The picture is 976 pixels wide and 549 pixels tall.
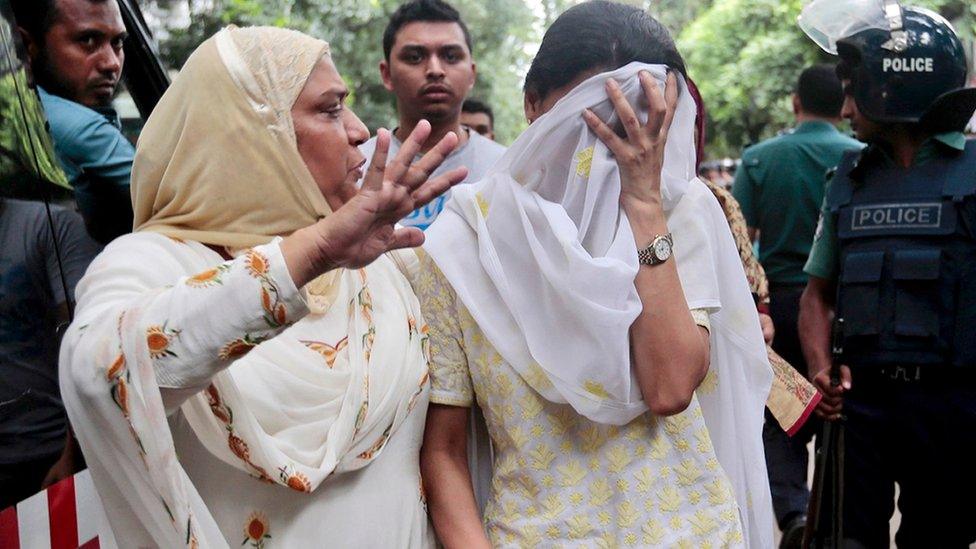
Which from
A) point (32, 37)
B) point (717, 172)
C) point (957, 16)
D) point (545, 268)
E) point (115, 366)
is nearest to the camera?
point (115, 366)

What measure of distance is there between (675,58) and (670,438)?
66 centimetres

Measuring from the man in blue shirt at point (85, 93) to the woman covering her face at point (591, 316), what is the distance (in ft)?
2.79

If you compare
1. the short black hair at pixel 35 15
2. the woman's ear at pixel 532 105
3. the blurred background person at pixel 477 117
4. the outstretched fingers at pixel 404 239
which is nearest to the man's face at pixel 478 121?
the blurred background person at pixel 477 117

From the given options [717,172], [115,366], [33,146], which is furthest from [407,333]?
[717,172]

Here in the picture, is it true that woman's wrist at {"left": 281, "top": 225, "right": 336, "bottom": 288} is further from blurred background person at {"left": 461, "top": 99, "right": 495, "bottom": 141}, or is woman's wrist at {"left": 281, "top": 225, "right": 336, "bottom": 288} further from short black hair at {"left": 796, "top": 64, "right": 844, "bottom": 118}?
blurred background person at {"left": 461, "top": 99, "right": 495, "bottom": 141}

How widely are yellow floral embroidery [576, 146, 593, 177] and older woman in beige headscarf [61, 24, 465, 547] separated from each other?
1.17 ft

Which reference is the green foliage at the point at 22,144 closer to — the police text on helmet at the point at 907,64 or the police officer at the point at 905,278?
the police officer at the point at 905,278

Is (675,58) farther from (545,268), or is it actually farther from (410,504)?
(410,504)

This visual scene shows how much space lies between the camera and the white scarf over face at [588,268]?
6.64ft

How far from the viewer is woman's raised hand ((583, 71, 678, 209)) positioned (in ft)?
6.68

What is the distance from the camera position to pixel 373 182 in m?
1.73

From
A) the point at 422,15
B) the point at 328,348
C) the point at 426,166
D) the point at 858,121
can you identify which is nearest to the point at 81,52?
the point at 328,348

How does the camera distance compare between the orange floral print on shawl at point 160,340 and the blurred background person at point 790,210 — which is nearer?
the orange floral print on shawl at point 160,340

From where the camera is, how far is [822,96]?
19.4 feet
